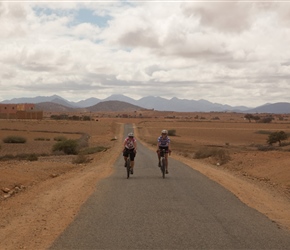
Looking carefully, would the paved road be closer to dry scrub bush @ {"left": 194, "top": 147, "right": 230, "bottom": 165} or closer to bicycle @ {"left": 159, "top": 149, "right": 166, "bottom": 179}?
bicycle @ {"left": 159, "top": 149, "right": 166, "bottom": 179}

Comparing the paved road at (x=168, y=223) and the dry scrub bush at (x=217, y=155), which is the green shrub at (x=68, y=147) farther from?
the paved road at (x=168, y=223)

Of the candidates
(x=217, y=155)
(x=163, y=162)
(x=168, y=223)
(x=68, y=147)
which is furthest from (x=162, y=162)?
(x=68, y=147)

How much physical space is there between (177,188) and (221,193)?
1655 millimetres

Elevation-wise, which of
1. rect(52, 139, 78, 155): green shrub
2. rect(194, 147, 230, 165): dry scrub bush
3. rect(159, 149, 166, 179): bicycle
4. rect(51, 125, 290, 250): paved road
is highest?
rect(159, 149, 166, 179): bicycle

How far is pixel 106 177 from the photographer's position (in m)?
20.3

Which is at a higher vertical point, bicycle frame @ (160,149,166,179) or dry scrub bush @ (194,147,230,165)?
bicycle frame @ (160,149,166,179)

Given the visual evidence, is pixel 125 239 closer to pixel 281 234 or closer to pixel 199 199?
pixel 281 234

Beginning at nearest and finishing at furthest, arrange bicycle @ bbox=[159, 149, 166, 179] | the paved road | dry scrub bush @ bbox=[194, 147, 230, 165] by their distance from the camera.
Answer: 1. the paved road
2. bicycle @ bbox=[159, 149, 166, 179]
3. dry scrub bush @ bbox=[194, 147, 230, 165]

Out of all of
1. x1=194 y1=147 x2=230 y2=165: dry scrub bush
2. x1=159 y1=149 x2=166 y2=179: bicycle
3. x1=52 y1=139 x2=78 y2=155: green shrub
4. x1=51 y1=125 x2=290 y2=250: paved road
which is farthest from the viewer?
x1=52 y1=139 x2=78 y2=155: green shrub

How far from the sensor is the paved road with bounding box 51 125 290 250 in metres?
8.59

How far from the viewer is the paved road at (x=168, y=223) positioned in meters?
8.59

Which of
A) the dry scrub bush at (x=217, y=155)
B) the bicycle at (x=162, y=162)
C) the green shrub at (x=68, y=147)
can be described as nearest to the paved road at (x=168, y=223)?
the bicycle at (x=162, y=162)

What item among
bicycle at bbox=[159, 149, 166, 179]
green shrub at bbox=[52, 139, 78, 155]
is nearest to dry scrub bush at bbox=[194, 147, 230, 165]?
bicycle at bbox=[159, 149, 166, 179]

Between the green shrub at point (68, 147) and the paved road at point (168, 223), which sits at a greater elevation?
the paved road at point (168, 223)
